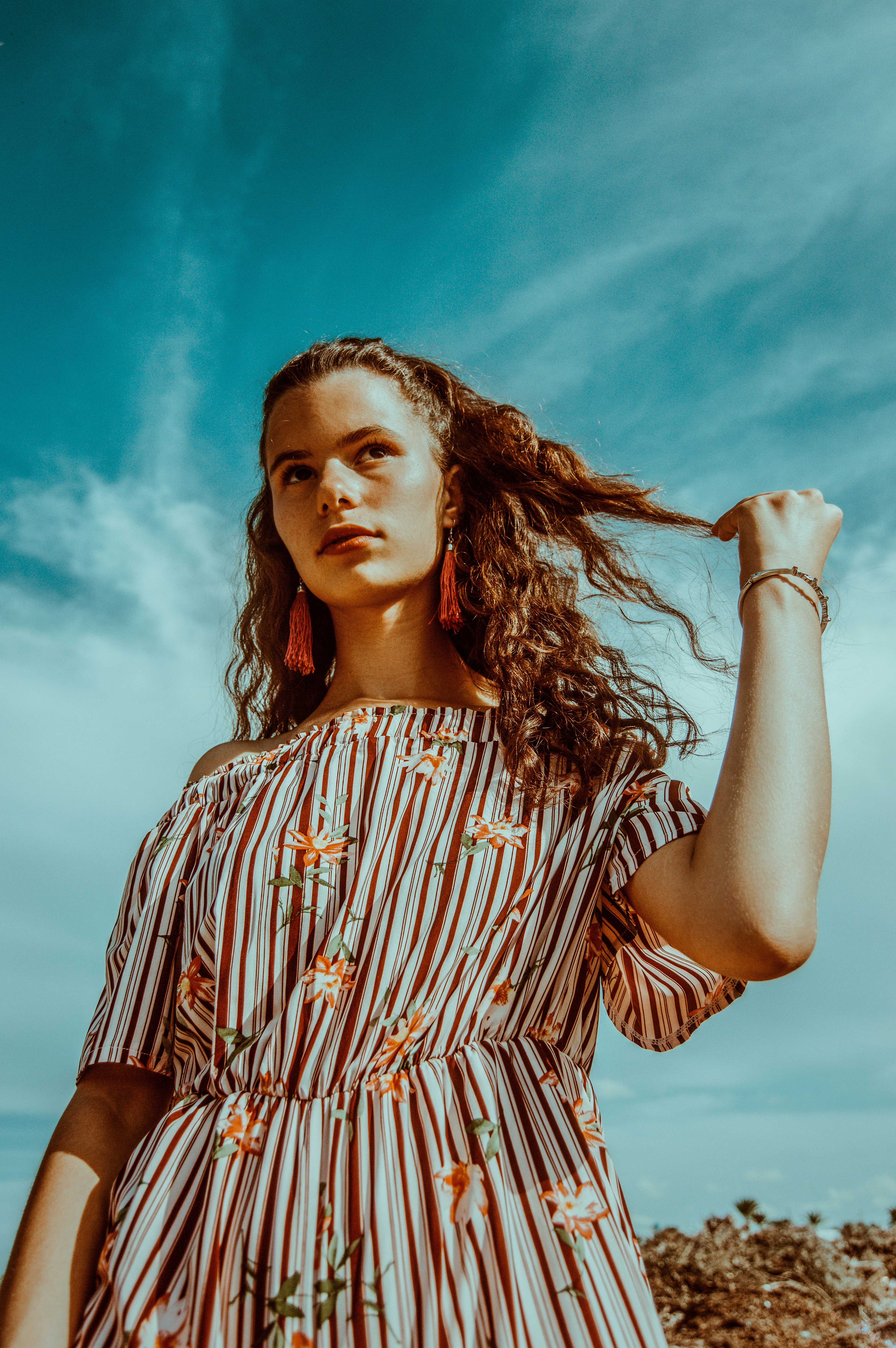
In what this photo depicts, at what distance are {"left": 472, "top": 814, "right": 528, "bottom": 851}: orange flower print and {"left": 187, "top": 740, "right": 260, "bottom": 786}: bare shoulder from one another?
2.44ft

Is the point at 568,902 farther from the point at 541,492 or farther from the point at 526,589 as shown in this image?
the point at 541,492

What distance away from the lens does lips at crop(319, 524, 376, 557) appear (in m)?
2.18

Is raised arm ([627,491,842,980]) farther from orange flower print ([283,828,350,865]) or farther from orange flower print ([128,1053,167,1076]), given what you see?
orange flower print ([128,1053,167,1076])

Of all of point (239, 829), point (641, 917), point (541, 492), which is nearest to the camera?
point (641, 917)

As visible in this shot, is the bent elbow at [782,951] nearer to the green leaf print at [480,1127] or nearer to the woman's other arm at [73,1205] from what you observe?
the green leaf print at [480,1127]

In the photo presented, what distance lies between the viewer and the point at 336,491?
216cm

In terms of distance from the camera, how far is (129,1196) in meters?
1.48

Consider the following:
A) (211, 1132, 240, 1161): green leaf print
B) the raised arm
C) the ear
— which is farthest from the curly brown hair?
(211, 1132, 240, 1161): green leaf print

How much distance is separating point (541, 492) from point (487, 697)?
0.60 meters

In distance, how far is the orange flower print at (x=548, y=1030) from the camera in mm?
1665

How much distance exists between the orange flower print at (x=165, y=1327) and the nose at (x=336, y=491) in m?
1.57

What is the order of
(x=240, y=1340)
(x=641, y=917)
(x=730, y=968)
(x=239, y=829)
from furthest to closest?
(x=239, y=829) → (x=641, y=917) → (x=730, y=968) → (x=240, y=1340)

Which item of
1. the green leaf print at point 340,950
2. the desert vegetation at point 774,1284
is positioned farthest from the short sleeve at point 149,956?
the desert vegetation at point 774,1284

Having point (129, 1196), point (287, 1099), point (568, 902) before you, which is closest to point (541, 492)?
point (568, 902)
